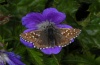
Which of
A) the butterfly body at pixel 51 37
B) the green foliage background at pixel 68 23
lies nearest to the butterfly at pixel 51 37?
the butterfly body at pixel 51 37

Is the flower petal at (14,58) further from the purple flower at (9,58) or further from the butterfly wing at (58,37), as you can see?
the butterfly wing at (58,37)

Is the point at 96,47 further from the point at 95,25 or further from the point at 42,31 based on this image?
the point at 42,31

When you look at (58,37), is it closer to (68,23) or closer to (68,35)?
(68,35)

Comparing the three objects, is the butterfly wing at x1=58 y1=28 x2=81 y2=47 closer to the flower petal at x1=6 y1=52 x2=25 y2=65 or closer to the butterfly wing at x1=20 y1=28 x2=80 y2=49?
the butterfly wing at x1=20 y1=28 x2=80 y2=49

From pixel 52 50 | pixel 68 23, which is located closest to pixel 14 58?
pixel 52 50

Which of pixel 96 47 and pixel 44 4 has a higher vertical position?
pixel 44 4

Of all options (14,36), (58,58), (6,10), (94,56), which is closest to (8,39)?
(14,36)

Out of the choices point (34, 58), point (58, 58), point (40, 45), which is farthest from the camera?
point (58, 58)
